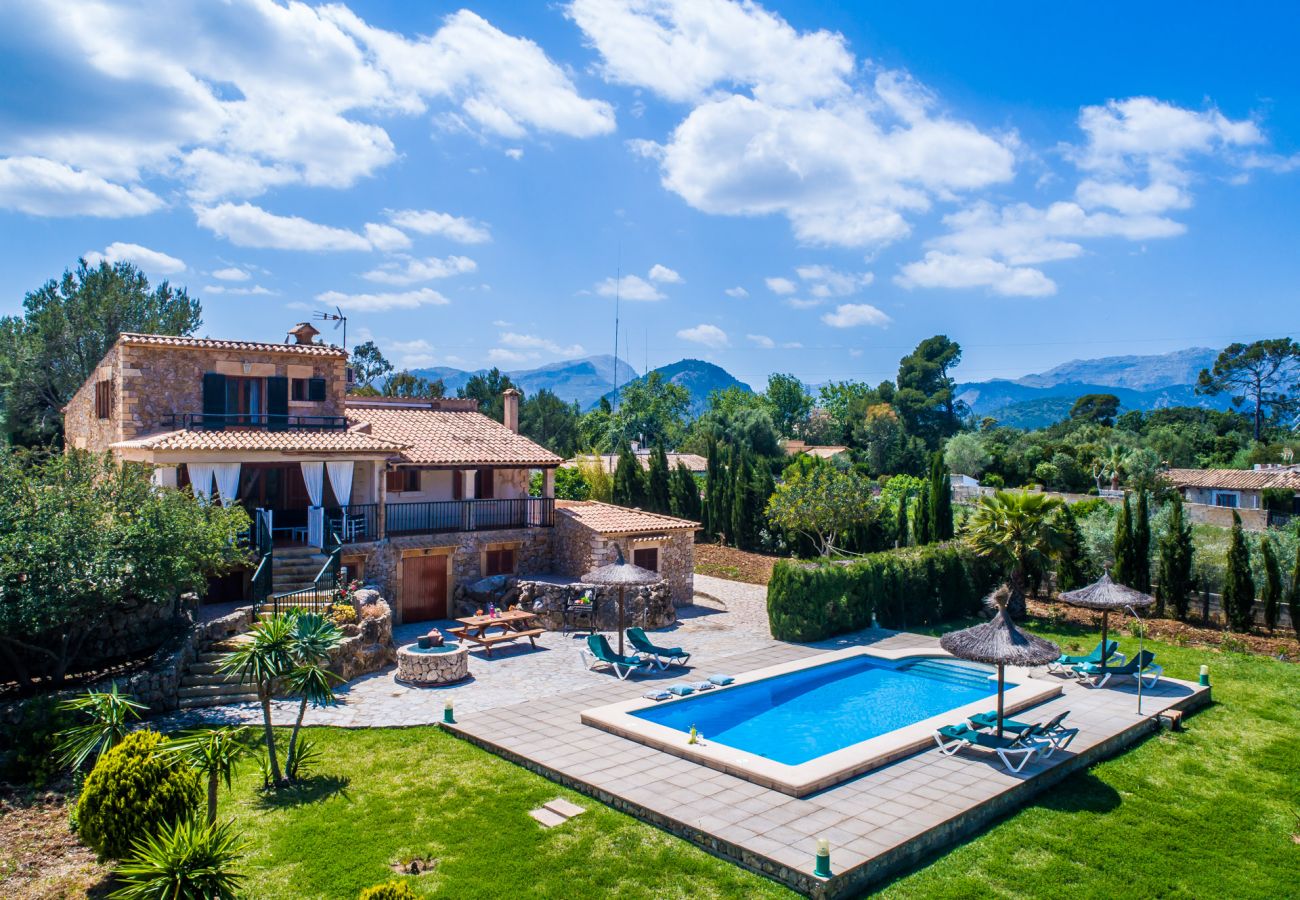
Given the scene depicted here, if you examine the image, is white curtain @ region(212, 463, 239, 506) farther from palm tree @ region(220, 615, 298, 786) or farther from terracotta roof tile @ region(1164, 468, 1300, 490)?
terracotta roof tile @ region(1164, 468, 1300, 490)

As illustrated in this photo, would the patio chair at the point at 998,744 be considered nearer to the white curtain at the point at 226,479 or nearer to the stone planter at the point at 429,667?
the stone planter at the point at 429,667

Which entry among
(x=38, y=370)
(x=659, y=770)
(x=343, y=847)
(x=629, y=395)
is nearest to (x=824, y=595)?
(x=659, y=770)

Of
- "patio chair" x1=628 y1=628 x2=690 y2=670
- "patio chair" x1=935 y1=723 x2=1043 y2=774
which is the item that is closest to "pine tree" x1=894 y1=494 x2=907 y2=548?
"patio chair" x1=628 y1=628 x2=690 y2=670

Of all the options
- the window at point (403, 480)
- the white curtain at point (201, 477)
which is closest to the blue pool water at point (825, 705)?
the white curtain at point (201, 477)

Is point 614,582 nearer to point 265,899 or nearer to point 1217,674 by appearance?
point 265,899

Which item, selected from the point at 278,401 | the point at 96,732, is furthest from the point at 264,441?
the point at 96,732

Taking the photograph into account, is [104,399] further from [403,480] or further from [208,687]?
[208,687]
